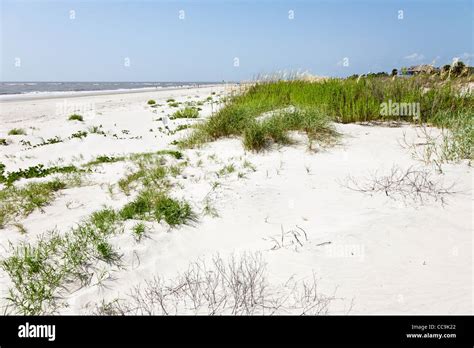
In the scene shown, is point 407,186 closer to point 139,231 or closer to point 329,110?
point 139,231

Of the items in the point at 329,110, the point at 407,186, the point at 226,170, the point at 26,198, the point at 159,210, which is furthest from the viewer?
the point at 329,110

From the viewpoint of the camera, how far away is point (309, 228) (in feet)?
11.6

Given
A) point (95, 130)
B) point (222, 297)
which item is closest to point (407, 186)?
point (222, 297)

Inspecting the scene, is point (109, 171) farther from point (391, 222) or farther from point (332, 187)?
point (391, 222)

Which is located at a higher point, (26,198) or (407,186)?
(407,186)

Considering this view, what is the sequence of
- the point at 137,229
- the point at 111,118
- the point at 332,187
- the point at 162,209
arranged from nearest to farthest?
1. the point at 137,229
2. the point at 162,209
3. the point at 332,187
4. the point at 111,118

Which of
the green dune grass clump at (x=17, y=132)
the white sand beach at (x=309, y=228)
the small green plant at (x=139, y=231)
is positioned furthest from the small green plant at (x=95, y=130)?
the small green plant at (x=139, y=231)

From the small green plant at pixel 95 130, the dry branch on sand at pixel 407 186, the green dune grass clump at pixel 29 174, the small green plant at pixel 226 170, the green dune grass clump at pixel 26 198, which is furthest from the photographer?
the small green plant at pixel 95 130

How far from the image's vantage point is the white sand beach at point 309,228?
8.72 feet

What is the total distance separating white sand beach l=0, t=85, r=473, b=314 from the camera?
2.66m

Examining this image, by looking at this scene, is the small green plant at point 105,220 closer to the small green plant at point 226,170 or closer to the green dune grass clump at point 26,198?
the green dune grass clump at point 26,198

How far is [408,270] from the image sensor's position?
280 cm
